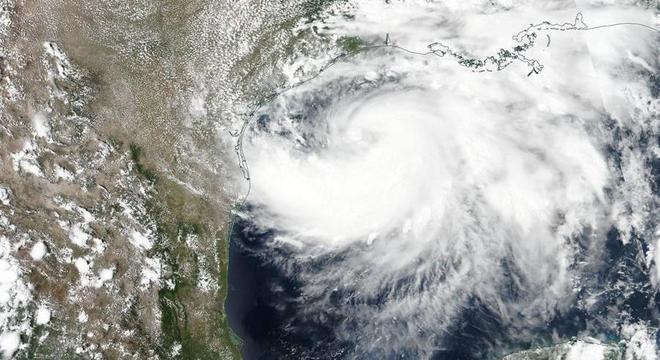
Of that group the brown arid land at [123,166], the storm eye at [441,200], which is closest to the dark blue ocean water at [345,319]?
the storm eye at [441,200]

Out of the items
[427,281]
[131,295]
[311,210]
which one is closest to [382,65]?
[311,210]

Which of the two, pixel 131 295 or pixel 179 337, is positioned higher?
pixel 131 295

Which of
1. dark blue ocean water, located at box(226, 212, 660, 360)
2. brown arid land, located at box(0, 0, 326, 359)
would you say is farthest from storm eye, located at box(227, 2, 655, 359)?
brown arid land, located at box(0, 0, 326, 359)

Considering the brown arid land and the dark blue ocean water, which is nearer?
the dark blue ocean water

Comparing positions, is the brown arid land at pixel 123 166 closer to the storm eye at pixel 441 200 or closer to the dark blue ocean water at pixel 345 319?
the dark blue ocean water at pixel 345 319

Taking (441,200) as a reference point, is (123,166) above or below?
above

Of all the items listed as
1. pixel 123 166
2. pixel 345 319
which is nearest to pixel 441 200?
pixel 345 319

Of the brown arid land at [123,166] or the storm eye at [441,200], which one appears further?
the brown arid land at [123,166]

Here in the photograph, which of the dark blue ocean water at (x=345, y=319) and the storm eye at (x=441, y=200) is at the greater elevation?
the storm eye at (x=441, y=200)

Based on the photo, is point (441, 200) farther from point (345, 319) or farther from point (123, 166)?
point (123, 166)

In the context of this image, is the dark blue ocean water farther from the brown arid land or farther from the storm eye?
the brown arid land

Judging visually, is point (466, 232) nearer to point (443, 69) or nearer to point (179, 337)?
point (443, 69)
